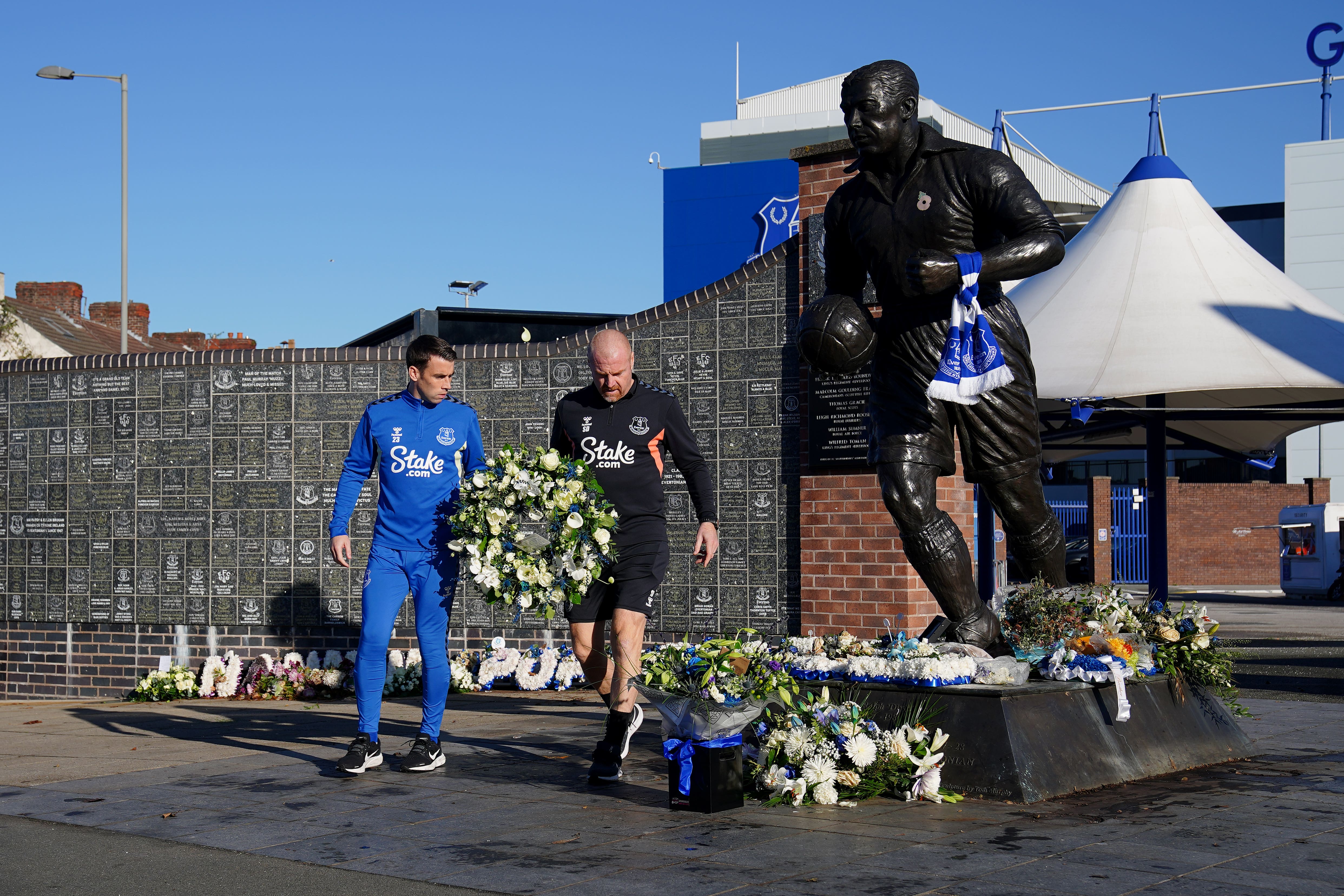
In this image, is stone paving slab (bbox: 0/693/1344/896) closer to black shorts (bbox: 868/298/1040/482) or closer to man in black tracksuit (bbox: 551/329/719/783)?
man in black tracksuit (bbox: 551/329/719/783)

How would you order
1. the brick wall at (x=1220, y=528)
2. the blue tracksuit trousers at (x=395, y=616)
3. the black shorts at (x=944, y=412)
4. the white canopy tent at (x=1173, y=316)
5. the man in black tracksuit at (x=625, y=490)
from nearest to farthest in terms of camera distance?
the black shorts at (x=944, y=412) < the man in black tracksuit at (x=625, y=490) < the blue tracksuit trousers at (x=395, y=616) < the white canopy tent at (x=1173, y=316) < the brick wall at (x=1220, y=528)

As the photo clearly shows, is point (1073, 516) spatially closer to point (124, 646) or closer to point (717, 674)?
point (124, 646)

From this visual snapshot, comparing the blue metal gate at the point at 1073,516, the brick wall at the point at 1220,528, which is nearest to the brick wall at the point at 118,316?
the blue metal gate at the point at 1073,516

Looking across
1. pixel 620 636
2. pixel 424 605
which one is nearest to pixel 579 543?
pixel 620 636

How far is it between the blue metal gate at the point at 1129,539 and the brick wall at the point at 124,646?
2427 centimetres

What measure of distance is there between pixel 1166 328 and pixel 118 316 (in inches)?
1521

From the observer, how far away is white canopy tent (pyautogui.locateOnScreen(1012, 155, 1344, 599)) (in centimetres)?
1083

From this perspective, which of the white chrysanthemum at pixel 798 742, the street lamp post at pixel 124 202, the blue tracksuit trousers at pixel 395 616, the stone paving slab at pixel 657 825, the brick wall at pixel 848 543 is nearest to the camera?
the stone paving slab at pixel 657 825

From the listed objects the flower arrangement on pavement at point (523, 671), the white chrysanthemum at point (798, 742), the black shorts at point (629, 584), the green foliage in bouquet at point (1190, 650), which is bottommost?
the flower arrangement on pavement at point (523, 671)

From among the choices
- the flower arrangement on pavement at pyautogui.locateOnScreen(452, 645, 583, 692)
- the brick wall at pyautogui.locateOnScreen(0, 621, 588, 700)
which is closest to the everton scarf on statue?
the flower arrangement on pavement at pyautogui.locateOnScreen(452, 645, 583, 692)

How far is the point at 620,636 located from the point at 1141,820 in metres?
2.14

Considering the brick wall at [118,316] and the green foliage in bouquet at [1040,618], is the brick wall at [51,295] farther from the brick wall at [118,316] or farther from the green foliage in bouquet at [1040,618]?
the green foliage in bouquet at [1040,618]

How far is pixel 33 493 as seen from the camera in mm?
11336

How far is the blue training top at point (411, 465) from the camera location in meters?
5.86
